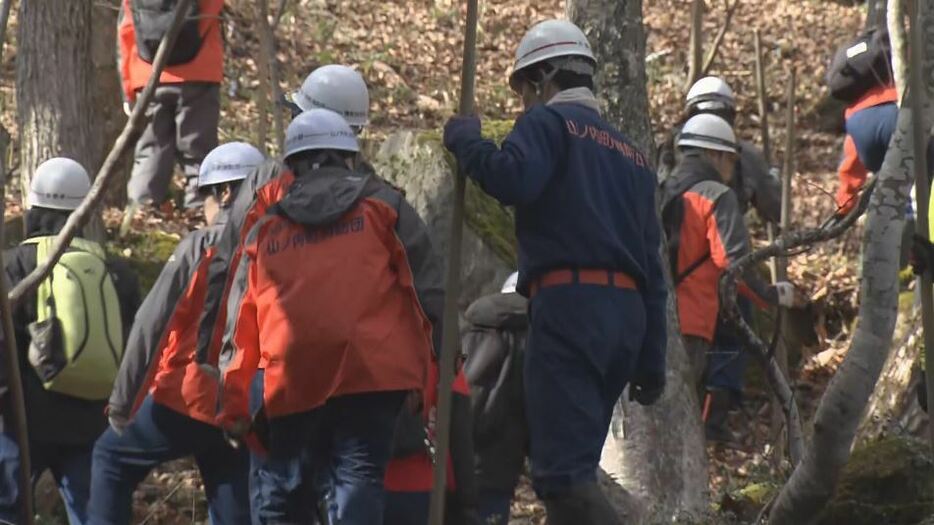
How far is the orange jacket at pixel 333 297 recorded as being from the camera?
235 inches

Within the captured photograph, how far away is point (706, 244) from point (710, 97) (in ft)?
4.17

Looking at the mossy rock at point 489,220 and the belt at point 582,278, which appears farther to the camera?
the mossy rock at point 489,220

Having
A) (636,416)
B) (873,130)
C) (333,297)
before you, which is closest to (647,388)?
(333,297)

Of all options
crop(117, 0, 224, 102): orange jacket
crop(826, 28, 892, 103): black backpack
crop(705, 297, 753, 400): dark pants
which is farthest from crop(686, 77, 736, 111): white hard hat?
crop(117, 0, 224, 102): orange jacket

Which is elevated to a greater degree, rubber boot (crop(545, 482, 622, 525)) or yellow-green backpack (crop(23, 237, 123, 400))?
yellow-green backpack (crop(23, 237, 123, 400))

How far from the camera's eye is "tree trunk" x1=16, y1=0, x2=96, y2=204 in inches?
453

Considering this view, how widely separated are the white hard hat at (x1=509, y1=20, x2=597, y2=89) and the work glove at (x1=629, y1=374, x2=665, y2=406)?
1.12m

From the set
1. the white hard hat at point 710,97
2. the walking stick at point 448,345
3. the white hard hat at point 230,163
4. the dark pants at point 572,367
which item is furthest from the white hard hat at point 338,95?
the white hard hat at point 710,97

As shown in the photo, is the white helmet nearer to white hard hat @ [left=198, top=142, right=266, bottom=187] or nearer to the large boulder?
white hard hat @ [left=198, top=142, right=266, bottom=187]

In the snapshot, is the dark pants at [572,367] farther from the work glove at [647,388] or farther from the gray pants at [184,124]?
the gray pants at [184,124]

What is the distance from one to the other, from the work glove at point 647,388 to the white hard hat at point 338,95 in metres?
1.49

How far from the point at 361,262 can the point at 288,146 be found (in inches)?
23.5

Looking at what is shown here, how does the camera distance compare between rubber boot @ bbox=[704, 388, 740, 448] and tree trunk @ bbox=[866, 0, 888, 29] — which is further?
tree trunk @ bbox=[866, 0, 888, 29]

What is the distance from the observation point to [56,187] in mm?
7773
